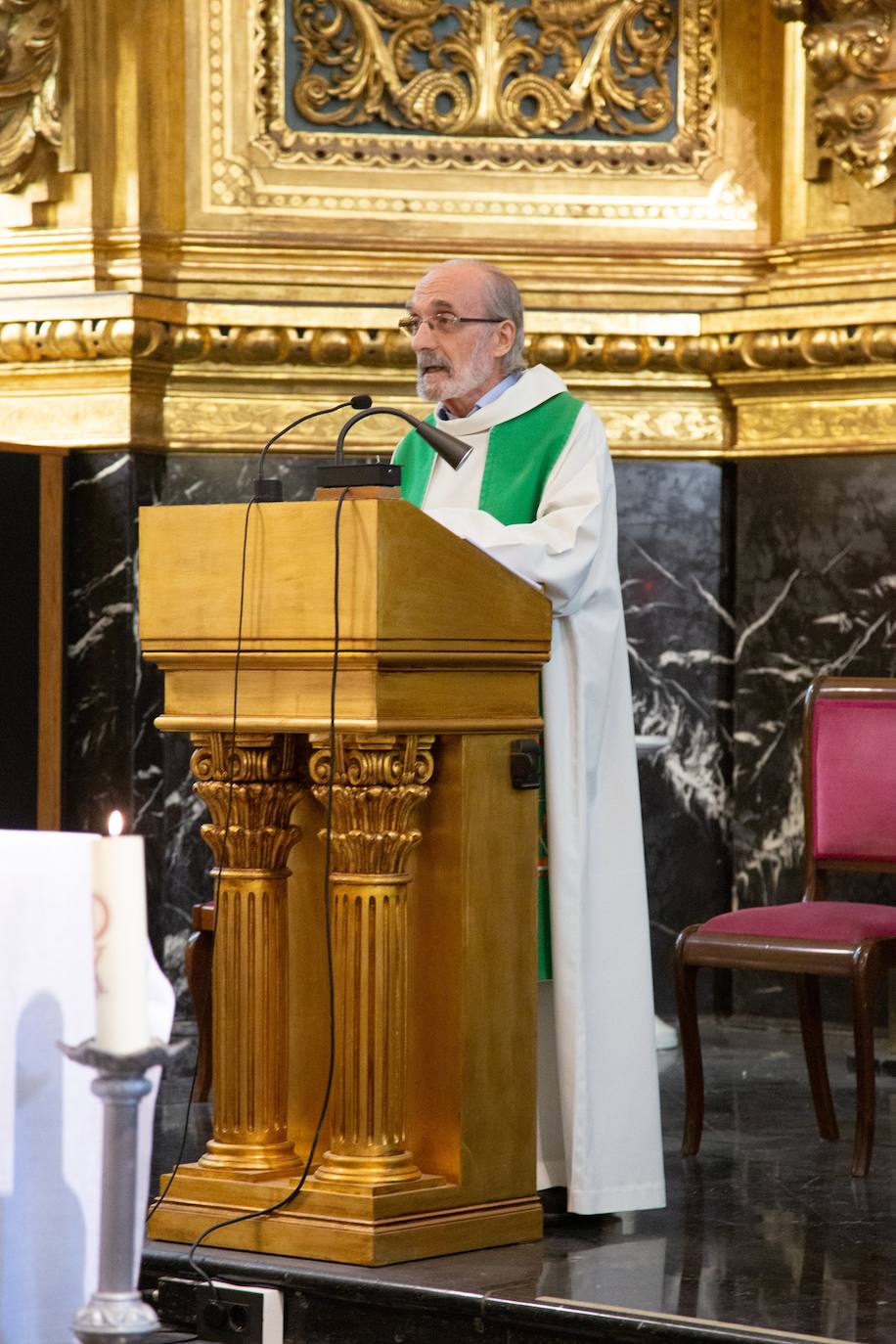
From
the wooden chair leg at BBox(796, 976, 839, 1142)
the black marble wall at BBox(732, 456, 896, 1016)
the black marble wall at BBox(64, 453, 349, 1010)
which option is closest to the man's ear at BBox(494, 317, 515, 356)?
the wooden chair leg at BBox(796, 976, 839, 1142)

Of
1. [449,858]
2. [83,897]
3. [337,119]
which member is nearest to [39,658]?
[337,119]

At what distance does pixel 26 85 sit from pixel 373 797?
3.43 metres

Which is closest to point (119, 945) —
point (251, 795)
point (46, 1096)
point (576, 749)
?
point (46, 1096)

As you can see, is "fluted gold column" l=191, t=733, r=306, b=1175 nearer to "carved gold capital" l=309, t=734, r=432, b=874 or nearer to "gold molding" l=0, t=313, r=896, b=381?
"carved gold capital" l=309, t=734, r=432, b=874

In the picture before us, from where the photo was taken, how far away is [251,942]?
372cm

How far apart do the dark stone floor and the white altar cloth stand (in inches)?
29.4

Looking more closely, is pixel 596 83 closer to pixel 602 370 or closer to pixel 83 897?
pixel 602 370

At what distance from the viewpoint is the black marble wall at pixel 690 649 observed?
623 centimetres

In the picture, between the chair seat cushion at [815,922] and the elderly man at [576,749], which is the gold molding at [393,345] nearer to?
the chair seat cushion at [815,922]

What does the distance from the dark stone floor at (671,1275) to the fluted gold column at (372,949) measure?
20cm

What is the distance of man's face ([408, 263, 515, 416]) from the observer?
4102mm

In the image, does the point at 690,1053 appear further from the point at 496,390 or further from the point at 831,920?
the point at 496,390

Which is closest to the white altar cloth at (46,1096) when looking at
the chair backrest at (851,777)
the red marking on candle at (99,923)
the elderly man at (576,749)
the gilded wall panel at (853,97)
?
the red marking on candle at (99,923)

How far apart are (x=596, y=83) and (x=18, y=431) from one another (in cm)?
194
